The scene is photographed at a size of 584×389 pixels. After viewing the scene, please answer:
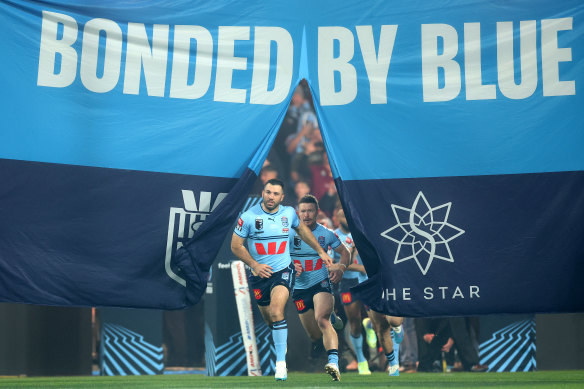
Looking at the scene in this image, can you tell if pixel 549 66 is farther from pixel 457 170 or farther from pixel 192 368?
pixel 192 368

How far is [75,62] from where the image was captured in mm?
7527

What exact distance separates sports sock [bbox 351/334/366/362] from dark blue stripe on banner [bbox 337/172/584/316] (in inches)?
137

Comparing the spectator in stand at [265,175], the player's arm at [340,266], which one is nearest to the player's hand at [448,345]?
the player's arm at [340,266]

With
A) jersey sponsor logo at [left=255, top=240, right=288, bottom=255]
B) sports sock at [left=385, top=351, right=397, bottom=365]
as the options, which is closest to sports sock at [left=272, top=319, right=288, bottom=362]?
jersey sponsor logo at [left=255, top=240, right=288, bottom=255]

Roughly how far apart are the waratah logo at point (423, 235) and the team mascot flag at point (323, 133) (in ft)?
0.04

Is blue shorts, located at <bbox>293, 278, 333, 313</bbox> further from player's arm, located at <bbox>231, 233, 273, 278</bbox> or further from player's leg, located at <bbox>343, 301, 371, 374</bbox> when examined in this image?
player's leg, located at <bbox>343, 301, 371, 374</bbox>

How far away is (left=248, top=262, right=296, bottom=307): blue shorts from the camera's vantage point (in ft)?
28.3

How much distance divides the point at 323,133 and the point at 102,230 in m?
2.12

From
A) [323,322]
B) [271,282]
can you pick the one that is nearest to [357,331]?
[323,322]

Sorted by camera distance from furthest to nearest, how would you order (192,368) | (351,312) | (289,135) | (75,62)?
(289,135), (192,368), (351,312), (75,62)

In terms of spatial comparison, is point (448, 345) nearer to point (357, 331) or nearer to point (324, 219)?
point (357, 331)

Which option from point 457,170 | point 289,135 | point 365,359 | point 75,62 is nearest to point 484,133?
point 457,170

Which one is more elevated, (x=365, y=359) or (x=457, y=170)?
(x=457, y=170)

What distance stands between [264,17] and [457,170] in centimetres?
224
